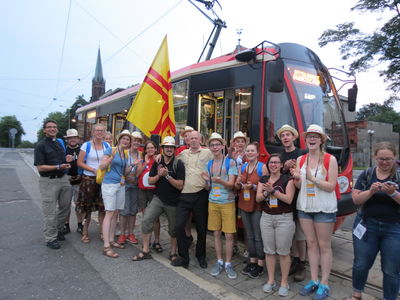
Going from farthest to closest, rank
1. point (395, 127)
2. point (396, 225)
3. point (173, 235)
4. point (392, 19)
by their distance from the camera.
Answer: point (395, 127)
point (392, 19)
point (173, 235)
point (396, 225)

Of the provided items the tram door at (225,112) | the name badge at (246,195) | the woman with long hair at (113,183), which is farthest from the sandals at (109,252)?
the tram door at (225,112)

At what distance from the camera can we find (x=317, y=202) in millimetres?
3199

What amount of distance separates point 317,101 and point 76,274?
4.29 m

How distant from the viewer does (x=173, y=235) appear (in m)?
4.13

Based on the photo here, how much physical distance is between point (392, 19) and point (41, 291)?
17250mm

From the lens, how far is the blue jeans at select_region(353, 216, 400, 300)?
2.83m

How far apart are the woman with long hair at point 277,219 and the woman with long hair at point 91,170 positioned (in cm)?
267

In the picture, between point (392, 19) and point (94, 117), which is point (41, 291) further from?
point (392, 19)

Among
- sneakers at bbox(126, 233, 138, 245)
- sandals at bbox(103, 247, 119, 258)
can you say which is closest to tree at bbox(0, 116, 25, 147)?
sneakers at bbox(126, 233, 138, 245)

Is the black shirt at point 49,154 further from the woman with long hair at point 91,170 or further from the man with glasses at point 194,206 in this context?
the man with glasses at point 194,206

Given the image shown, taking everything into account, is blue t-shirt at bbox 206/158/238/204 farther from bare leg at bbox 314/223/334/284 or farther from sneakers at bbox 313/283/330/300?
sneakers at bbox 313/283/330/300

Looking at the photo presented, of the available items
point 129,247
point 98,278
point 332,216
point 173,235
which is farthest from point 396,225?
point 129,247

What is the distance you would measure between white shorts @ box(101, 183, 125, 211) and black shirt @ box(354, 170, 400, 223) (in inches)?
127

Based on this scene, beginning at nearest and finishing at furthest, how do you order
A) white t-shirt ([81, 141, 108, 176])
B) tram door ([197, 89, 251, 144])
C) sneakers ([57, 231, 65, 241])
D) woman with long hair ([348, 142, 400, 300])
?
1. woman with long hair ([348, 142, 400, 300])
2. white t-shirt ([81, 141, 108, 176])
3. sneakers ([57, 231, 65, 241])
4. tram door ([197, 89, 251, 144])
